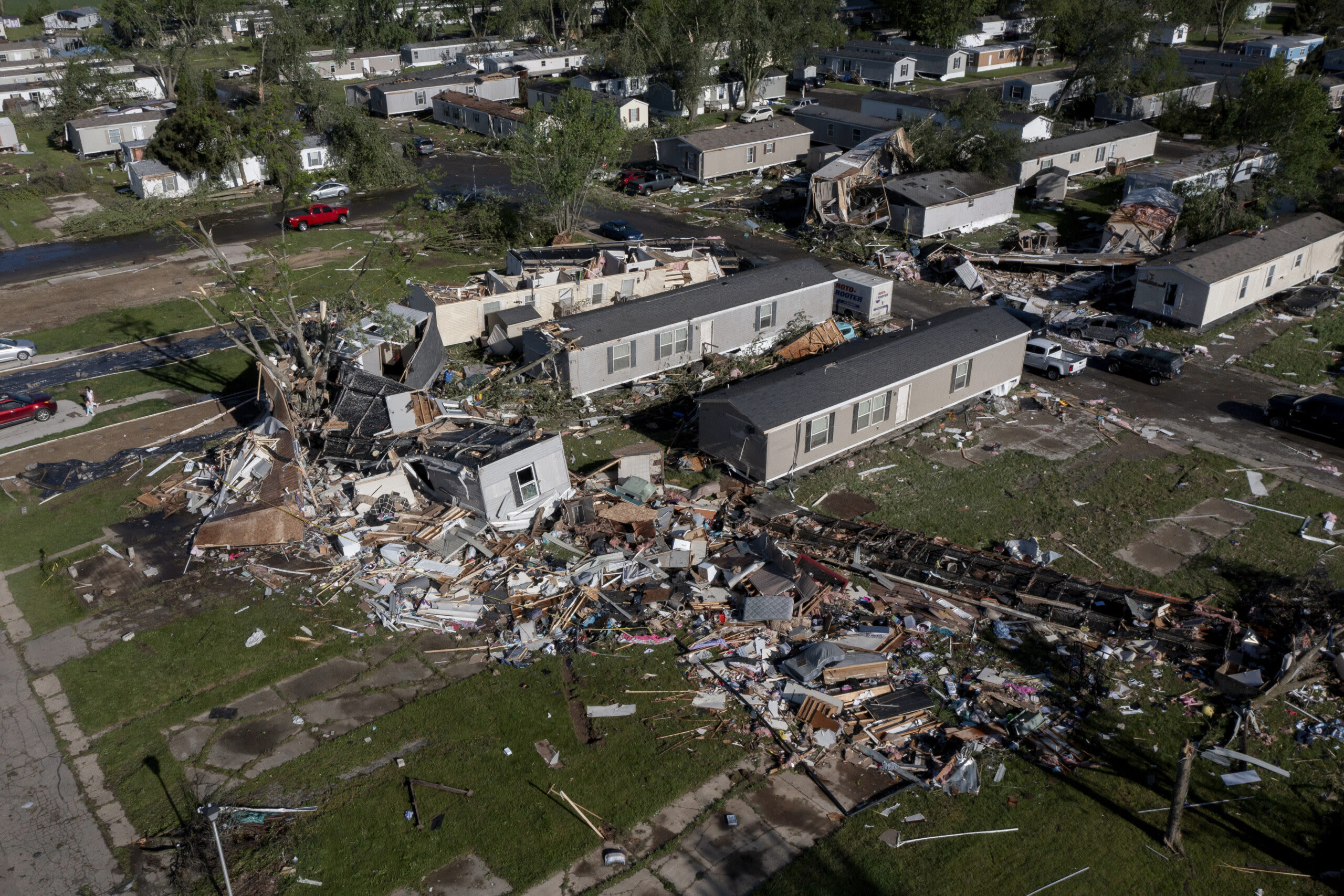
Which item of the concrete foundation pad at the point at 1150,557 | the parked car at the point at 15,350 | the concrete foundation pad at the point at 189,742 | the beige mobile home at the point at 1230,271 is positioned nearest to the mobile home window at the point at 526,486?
the concrete foundation pad at the point at 189,742

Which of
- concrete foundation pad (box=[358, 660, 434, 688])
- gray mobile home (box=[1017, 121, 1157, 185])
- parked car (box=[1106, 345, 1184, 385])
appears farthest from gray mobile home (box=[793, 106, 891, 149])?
concrete foundation pad (box=[358, 660, 434, 688])

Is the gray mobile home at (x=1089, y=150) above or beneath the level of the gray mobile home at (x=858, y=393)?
above

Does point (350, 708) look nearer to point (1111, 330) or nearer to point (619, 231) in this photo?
point (1111, 330)

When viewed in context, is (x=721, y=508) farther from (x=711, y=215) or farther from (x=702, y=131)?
(x=702, y=131)

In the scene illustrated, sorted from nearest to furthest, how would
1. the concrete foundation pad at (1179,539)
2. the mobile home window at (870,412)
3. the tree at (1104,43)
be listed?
the concrete foundation pad at (1179,539) → the mobile home window at (870,412) → the tree at (1104,43)

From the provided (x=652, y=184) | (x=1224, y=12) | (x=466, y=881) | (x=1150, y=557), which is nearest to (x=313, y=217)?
(x=652, y=184)

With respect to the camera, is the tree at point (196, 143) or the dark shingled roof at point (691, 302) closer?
the dark shingled roof at point (691, 302)

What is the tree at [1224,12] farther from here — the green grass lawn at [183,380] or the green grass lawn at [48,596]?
the green grass lawn at [48,596]
